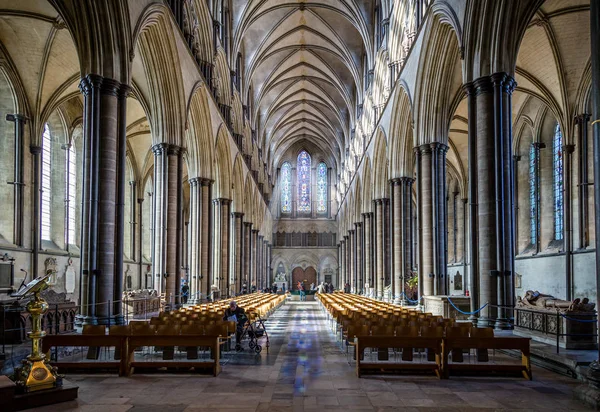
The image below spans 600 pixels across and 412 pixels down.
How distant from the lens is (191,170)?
83.0 feet

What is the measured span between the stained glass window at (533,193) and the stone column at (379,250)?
8.19 metres

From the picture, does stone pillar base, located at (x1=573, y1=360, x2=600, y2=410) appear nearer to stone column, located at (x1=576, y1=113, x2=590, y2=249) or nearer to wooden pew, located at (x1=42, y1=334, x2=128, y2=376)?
wooden pew, located at (x1=42, y1=334, x2=128, y2=376)

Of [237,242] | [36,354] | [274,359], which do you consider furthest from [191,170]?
[36,354]

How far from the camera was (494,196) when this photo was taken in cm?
1309

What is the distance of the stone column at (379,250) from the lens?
30.8 m

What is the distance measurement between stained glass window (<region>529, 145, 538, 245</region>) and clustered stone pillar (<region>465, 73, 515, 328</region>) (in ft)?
45.4

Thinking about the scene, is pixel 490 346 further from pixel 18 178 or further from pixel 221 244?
pixel 221 244

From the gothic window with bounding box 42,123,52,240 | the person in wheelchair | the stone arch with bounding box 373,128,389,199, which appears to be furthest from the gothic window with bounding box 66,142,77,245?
the stone arch with bounding box 373,128,389,199

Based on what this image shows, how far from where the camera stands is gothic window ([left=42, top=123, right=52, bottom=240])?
23500 mm

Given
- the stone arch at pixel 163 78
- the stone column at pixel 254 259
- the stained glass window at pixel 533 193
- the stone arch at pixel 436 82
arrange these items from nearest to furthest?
the stone arch at pixel 163 78 < the stone arch at pixel 436 82 < the stained glass window at pixel 533 193 < the stone column at pixel 254 259

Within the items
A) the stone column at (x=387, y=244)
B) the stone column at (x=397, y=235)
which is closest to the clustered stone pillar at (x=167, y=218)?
the stone column at (x=397, y=235)

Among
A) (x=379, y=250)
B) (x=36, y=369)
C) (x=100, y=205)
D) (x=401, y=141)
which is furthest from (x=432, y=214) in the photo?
(x=36, y=369)

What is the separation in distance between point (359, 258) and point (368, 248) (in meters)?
→ 6.80

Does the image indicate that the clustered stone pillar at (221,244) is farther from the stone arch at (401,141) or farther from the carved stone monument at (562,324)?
the carved stone monument at (562,324)
